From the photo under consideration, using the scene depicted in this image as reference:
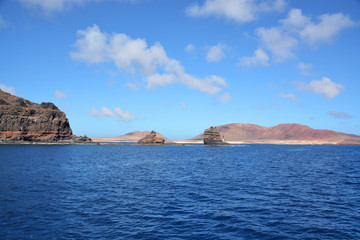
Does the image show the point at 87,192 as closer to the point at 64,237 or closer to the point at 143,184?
the point at 143,184

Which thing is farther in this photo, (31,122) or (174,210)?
(31,122)

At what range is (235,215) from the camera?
62.3 ft

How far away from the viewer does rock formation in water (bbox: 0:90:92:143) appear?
150000mm

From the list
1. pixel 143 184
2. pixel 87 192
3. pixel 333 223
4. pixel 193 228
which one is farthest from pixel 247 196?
pixel 87 192

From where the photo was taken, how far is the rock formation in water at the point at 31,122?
150m

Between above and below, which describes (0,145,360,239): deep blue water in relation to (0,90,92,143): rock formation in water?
below

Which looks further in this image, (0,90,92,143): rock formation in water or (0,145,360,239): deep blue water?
(0,90,92,143): rock formation in water

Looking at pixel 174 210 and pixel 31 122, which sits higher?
pixel 31 122

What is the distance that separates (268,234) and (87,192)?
60.8 feet

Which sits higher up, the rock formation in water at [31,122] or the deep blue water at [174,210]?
the rock formation in water at [31,122]

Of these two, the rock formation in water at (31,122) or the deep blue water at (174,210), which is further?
the rock formation in water at (31,122)

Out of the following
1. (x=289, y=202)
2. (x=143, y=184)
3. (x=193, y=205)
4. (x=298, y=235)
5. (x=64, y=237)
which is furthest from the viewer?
(x=143, y=184)

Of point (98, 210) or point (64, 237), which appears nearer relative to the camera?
point (64, 237)

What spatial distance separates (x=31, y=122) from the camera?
159 metres
